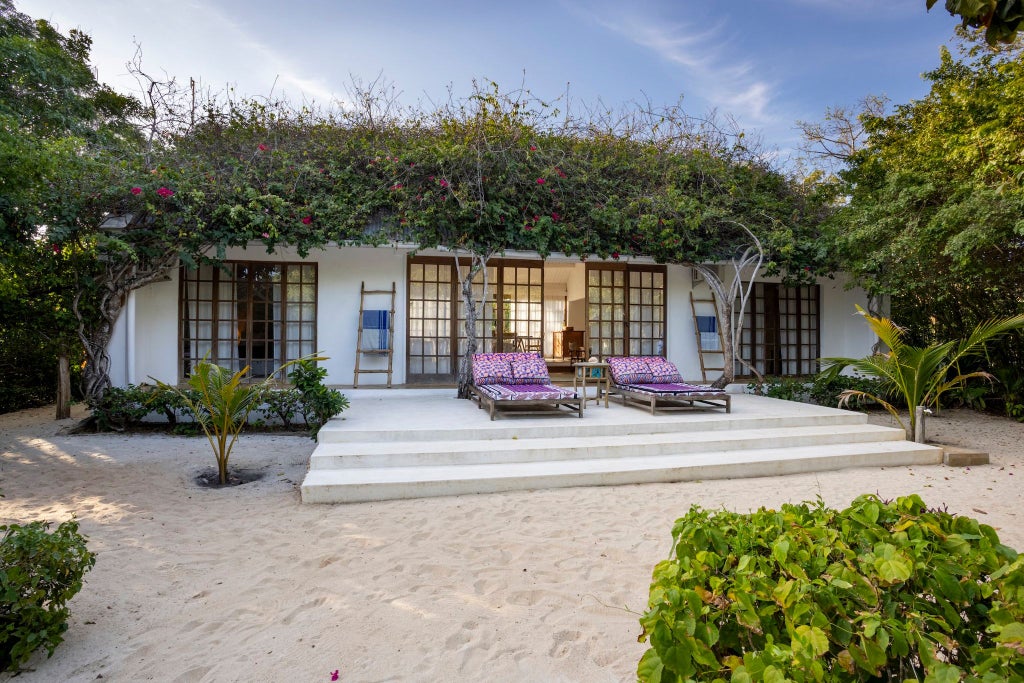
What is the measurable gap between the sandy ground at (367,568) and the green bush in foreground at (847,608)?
4.24 ft

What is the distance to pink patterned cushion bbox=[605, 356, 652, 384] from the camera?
8055 millimetres

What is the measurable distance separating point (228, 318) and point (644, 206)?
7.36m

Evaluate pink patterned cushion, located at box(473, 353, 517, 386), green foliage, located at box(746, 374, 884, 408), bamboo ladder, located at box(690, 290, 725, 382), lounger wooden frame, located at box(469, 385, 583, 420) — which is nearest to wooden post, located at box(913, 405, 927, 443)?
green foliage, located at box(746, 374, 884, 408)

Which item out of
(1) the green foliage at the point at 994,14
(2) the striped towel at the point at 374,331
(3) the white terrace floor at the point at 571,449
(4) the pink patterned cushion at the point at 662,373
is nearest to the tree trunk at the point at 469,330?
(3) the white terrace floor at the point at 571,449

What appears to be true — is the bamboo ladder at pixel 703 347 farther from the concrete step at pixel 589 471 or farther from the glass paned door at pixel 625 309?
the concrete step at pixel 589 471

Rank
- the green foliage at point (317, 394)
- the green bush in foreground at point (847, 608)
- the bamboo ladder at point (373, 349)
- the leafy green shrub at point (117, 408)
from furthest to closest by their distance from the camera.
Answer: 1. the bamboo ladder at point (373, 349)
2. the leafy green shrub at point (117, 408)
3. the green foliage at point (317, 394)
4. the green bush in foreground at point (847, 608)

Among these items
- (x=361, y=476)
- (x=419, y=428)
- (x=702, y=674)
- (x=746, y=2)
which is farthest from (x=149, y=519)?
(x=746, y=2)

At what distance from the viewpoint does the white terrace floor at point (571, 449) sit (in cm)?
487

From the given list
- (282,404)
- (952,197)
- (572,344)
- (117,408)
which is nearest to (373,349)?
(282,404)

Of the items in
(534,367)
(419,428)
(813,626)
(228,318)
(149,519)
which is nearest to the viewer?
(813,626)

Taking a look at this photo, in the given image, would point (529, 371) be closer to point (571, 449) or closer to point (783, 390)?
point (571, 449)

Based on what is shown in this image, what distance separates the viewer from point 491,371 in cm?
763

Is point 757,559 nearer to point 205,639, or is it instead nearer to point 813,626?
point 813,626

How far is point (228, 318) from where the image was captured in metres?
9.09
